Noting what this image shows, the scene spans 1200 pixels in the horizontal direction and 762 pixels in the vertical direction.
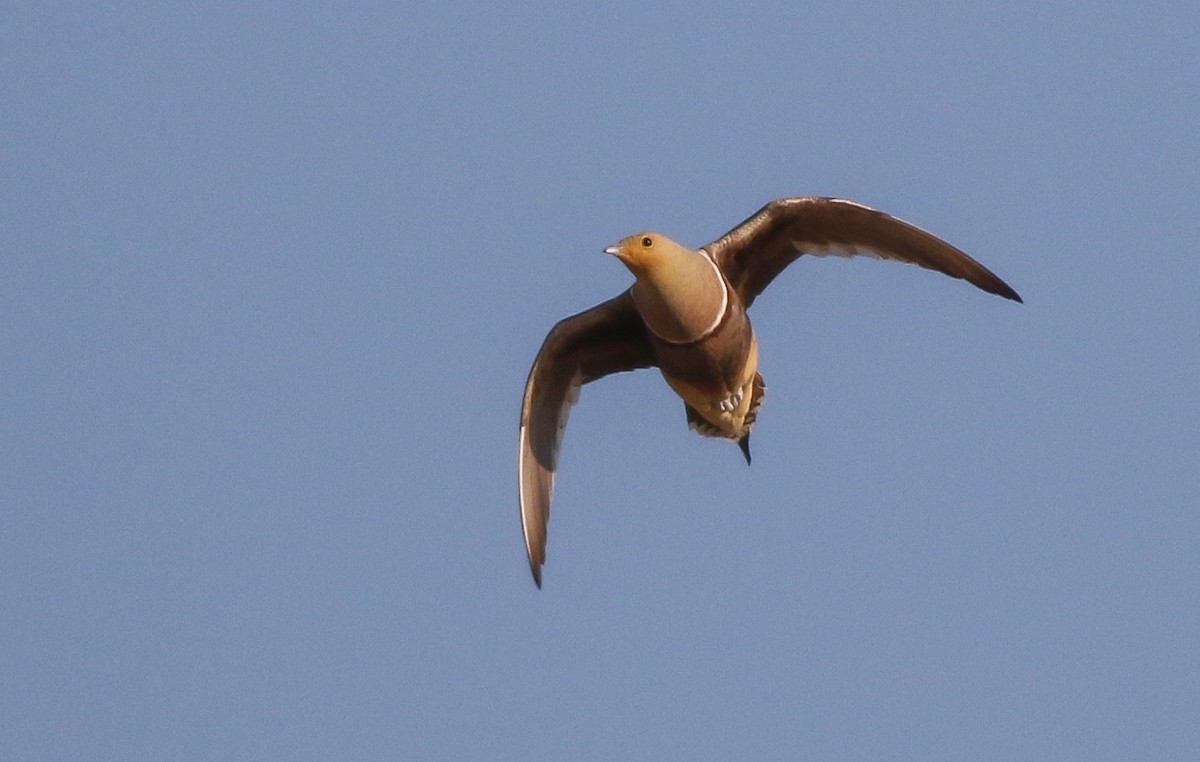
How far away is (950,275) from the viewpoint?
15.2 metres

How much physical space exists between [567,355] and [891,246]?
8.28 feet

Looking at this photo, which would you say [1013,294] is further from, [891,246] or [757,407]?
[757,407]

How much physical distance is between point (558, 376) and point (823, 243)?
224 centimetres

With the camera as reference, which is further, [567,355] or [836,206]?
[567,355]

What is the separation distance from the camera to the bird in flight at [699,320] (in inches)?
578

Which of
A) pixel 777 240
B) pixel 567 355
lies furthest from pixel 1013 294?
pixel 567 355

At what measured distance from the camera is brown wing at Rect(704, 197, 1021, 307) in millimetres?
15055

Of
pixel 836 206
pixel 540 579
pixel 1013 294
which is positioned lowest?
pixel 540 579

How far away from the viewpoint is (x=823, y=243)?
15.4 meters

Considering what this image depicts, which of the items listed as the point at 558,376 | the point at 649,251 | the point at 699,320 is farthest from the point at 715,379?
the point at 558,376

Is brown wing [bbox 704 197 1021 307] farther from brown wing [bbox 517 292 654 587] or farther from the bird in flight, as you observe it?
brown wing [bbox 517 292 654 587]

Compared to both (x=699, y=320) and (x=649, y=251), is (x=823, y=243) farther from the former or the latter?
(x=649, y=251)

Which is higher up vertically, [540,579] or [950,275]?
[950,275]

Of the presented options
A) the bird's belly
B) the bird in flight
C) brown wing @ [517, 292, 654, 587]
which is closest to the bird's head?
the bird in flight
